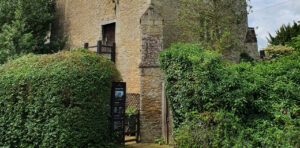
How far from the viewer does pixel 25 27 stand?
12.6 meters

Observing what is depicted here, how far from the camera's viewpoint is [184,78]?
18.8ft

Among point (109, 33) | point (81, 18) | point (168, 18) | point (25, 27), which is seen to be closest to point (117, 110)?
point (168, 18)

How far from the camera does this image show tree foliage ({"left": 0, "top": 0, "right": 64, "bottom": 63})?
37.8ft

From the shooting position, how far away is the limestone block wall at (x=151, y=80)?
7.27 metres

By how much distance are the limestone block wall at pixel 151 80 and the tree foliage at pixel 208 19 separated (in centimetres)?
246

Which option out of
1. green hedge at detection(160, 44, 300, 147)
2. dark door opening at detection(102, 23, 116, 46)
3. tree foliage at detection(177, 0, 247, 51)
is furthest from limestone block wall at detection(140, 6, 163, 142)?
dark door opening at detection(102, 23, 116, 46)

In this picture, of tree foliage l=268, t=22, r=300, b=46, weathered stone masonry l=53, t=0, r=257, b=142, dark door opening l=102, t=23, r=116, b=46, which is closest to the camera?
weathered stone masonry l=53, t=0, r=257, b=142

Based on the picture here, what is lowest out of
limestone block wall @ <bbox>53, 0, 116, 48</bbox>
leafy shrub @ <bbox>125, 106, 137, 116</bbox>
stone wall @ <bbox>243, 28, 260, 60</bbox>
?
leafy shrub @ <bbox>125, 106, 137, 116</bbox>

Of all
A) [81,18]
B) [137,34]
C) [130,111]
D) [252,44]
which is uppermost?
[81,18]

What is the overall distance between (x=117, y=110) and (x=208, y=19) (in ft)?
22.1

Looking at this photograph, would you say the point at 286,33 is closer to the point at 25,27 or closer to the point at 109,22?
the point at 109,22

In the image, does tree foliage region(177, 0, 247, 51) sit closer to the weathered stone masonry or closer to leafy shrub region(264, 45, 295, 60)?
the weathered stone masonry

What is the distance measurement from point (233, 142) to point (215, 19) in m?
7.16

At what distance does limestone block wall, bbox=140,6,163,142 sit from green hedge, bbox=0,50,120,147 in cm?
187
